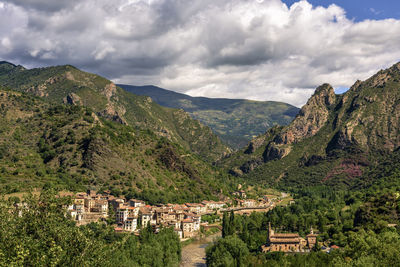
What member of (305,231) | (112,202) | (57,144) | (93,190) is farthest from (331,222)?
(57,144)

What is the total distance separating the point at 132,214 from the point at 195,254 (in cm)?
3491

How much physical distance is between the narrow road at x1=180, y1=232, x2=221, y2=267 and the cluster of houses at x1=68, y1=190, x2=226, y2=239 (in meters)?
7.58

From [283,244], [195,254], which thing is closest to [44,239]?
[195,254]

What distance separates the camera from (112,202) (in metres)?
148

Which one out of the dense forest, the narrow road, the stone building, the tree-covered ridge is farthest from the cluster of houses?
the tree-covered ridge

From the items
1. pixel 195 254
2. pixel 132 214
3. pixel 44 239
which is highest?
pixel 44 239

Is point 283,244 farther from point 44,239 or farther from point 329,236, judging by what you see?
point 44,239

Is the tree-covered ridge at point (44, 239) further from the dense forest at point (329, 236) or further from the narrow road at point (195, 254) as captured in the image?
the narrow road at point (195, 254)

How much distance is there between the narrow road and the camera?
10380 centimetres

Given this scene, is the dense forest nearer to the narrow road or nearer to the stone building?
the stone building

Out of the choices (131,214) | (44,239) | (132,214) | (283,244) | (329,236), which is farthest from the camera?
(132,214)

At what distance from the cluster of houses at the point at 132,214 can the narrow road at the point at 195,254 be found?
7.58 meters

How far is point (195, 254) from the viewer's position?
381 ft

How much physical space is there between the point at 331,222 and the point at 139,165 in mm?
100535
